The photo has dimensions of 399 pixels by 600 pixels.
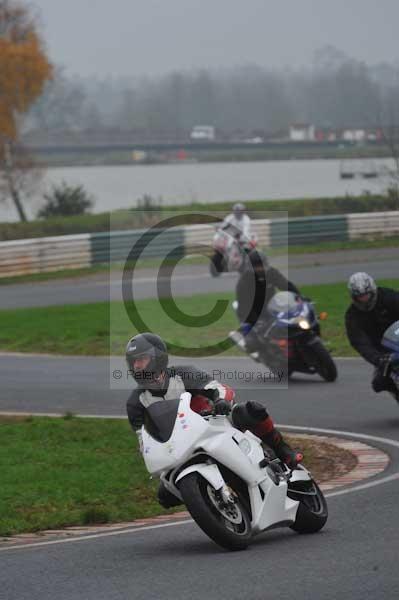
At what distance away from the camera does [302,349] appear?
15.3 m

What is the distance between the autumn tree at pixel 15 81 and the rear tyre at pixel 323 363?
31.5 meters

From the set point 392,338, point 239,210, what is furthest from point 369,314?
point 239,210

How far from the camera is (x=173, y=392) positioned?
8.10 meters

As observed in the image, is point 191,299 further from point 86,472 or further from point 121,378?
point 86,472

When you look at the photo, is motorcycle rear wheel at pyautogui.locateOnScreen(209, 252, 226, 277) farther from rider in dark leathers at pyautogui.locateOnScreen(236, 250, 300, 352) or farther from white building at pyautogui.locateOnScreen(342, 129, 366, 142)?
white building at pyautogui.locateOnScreen(342, 129, 366, 142)

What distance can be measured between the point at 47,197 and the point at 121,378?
87.9ft

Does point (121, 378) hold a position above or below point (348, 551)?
below

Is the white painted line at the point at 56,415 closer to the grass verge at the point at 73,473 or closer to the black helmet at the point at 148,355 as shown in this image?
the grass verge at the point at 73,473

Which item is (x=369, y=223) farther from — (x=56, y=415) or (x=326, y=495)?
(x=326, y=495)

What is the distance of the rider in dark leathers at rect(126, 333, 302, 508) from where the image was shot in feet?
26.1

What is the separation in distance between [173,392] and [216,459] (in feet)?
2.14

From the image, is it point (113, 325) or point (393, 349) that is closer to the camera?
point (393, 349)

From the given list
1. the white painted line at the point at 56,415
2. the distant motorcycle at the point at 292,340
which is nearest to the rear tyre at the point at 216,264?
the distant motorcycle at the point at 292,340

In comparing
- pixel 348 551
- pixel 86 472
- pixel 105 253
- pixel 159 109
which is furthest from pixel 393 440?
pixel 159 109
